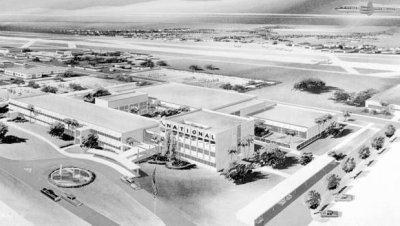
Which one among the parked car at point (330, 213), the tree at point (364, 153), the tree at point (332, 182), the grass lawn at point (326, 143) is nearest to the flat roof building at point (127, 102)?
the grass lawn at point (326, 143)

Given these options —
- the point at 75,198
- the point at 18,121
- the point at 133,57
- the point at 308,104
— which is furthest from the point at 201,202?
the point at 133,57

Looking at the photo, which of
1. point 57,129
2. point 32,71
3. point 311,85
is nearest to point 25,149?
point 57,129

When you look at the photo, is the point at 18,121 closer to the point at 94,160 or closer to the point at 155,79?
the point at 94,160

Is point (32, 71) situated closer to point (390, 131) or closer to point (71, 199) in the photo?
point (71, 199)

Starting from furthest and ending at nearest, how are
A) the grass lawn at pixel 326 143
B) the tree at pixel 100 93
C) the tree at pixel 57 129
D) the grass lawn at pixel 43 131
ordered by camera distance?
1. the tree at pixel 100 93
2. the tree at pixel 57 129
3. the grass lawn at pixel 43 131
4. the grass lawn at pixel 326 143

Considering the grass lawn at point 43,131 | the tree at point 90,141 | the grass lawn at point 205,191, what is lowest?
the grass lawn at point 205,191

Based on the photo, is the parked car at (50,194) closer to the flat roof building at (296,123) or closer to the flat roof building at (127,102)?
the flat roof building at (127,102)

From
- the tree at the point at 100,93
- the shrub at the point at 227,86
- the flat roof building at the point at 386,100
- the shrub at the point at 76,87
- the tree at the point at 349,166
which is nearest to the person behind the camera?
the tree at the point at 349,166
